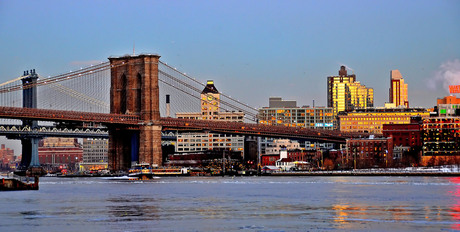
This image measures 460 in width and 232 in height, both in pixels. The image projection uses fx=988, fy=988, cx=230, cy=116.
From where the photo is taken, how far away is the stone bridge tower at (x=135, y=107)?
408ft

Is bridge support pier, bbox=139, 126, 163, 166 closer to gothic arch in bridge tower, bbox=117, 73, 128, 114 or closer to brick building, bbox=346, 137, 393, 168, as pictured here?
gothic arch in bridge tower, bbox=117, 73, 128, 114

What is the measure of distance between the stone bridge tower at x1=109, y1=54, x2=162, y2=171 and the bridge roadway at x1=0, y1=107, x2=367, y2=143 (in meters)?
1.49

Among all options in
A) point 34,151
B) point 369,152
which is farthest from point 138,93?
point 369,152

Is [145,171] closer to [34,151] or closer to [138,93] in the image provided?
[138,93]

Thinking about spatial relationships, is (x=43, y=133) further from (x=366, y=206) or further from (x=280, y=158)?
(x=366, y=206)

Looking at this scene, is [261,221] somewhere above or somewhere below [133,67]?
below

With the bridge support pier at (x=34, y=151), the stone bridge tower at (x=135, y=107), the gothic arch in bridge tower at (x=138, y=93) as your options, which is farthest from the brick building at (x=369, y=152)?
the bridge support pier at (x=34, y=151)

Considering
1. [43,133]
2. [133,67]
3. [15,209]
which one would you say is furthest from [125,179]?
[15,209]

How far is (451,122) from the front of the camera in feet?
541

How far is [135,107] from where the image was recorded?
12750 cm

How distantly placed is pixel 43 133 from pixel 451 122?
67.5m

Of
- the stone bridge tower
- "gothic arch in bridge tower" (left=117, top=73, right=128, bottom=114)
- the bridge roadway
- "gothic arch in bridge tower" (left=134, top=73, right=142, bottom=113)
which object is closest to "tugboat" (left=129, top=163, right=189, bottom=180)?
the stone bridge tower

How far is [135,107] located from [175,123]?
20.9 feet

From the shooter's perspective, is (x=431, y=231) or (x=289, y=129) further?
(x=289, y=129)
